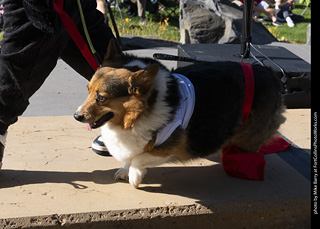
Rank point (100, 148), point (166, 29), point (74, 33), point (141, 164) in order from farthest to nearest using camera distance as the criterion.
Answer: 1. point (166, 29)
2. point (100, 148)
3. point (74, 33)
4. point (141, 164)

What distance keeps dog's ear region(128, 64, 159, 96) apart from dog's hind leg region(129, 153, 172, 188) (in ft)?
1.55

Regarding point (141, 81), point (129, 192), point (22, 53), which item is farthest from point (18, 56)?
point (129, 192)

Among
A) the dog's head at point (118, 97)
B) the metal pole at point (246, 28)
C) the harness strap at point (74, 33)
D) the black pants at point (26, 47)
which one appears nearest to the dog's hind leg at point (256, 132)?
the dog's head at point (118, 97)

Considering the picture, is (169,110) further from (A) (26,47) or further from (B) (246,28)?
(B) (246,28)

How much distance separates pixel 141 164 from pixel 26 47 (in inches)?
43.3

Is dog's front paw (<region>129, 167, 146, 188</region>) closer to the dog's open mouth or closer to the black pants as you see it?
the dog's open mouth

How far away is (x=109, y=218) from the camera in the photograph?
2859mm

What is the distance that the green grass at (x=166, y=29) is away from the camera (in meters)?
10.1

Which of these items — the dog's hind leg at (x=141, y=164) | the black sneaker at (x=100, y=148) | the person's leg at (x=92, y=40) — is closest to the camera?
the dog's hind leg at (x=141, y=164)

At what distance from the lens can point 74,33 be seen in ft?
10.2

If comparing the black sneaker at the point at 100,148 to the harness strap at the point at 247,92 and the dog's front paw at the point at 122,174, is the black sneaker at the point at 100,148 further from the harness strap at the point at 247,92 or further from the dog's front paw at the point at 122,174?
the harness strap at the point at 247,92

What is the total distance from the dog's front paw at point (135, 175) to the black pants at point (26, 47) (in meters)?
0.90

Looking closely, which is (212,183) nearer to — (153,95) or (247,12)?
(153,95)

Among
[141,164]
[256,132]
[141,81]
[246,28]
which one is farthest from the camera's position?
[246,28]
